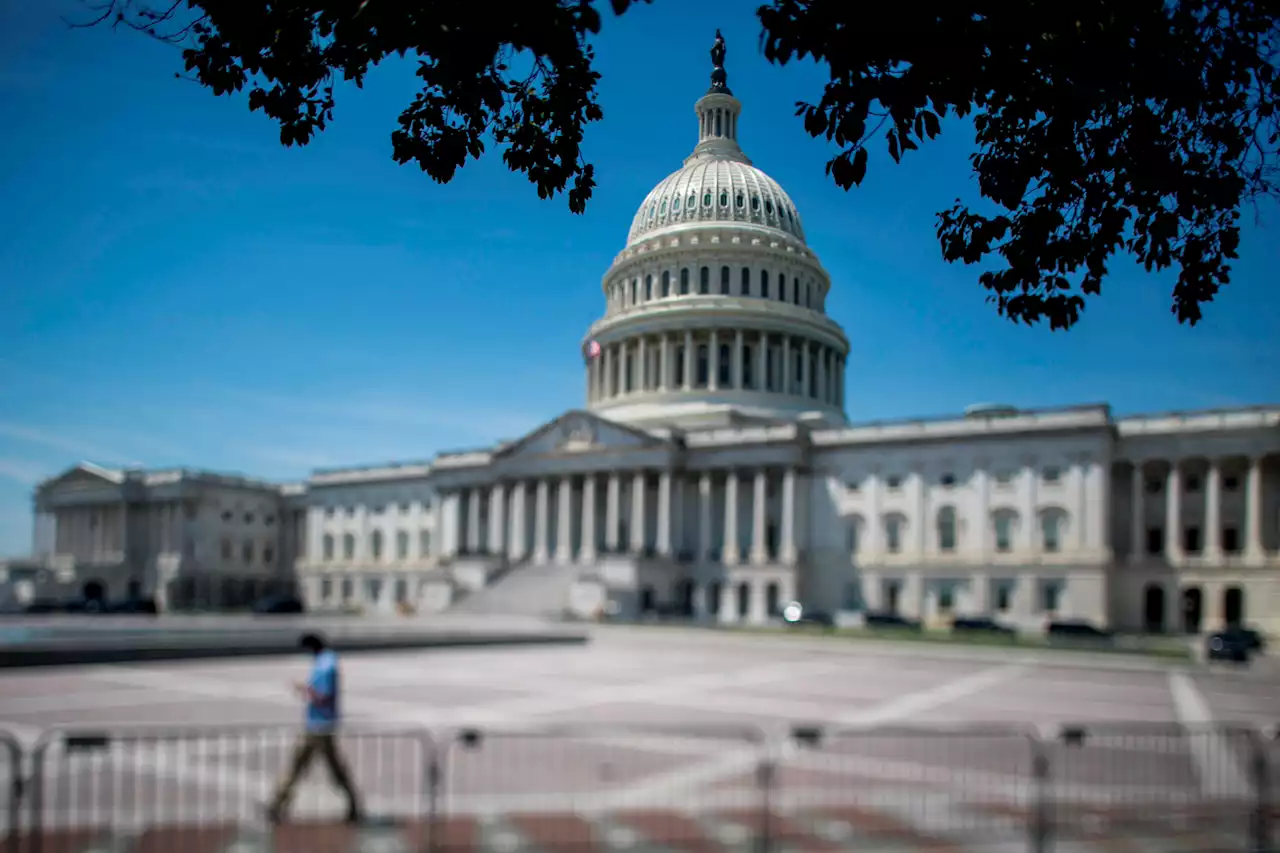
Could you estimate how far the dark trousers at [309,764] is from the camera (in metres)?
12.0

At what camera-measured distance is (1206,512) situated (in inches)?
2598

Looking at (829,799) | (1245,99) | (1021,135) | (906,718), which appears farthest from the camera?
(906,718)

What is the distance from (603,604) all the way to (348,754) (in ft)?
180

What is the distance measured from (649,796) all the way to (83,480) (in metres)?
114

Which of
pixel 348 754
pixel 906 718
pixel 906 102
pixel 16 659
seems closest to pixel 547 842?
pixel 348 754

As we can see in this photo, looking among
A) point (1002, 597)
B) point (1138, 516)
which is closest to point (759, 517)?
point (1002, 597)

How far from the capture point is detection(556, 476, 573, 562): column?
273 feet

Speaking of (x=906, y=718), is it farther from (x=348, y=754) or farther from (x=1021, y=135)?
(x=1021, y=135)

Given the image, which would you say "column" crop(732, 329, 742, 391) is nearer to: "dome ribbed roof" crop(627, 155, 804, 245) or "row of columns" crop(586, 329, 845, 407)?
"row of columns" crop(586, 329, 845, 407)

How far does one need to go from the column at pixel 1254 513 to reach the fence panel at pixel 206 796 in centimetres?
6044

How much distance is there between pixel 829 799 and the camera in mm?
13711

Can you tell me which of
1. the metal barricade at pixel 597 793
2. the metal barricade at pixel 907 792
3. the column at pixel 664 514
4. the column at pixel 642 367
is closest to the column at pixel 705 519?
the column at pixel 664 514

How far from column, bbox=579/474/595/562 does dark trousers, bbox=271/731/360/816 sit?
69069 mm

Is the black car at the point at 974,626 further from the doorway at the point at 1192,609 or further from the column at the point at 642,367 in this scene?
the column at the point at 642,367
